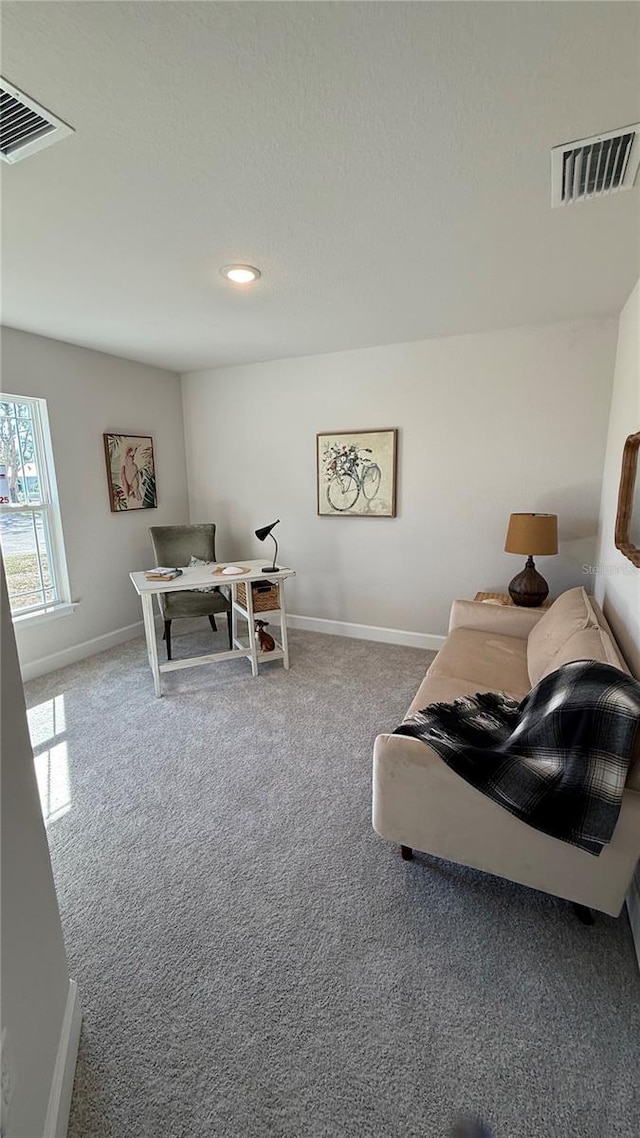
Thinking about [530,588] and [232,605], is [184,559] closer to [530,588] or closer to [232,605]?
[232,605]

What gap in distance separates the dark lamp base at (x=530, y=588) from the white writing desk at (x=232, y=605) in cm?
158

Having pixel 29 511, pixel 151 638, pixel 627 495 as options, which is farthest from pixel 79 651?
pixel 627 495

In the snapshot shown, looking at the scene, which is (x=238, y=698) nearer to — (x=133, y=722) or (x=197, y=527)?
(x=133, y=722)

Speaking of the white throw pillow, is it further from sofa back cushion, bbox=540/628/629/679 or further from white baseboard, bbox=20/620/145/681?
sofa back cushion, bbox=540/628/629/679

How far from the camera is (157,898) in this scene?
61.1 inches

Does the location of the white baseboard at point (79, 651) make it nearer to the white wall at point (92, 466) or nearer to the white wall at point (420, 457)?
the white wall at point (92, 466)

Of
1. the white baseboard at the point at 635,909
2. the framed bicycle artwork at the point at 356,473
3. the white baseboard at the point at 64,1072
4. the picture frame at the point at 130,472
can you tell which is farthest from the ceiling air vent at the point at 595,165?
the picture frame at the point at 130,472

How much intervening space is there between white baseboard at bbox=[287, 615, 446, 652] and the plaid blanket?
2156 millimetres

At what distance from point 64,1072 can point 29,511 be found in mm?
3118

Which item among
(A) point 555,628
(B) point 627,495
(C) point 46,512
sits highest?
(B) point 627,495

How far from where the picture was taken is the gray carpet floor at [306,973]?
40.7 inches

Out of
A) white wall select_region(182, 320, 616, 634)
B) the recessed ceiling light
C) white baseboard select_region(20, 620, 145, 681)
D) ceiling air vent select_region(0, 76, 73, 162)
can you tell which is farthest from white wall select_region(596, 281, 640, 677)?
white baseboard select_region(20, 620, 145, 681)

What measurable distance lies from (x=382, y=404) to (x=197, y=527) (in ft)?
6.21

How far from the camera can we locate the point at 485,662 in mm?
2330
